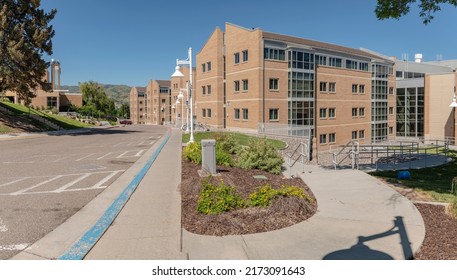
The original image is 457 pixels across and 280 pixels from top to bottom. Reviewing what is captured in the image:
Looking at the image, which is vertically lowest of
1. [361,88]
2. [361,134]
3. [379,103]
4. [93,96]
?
[361,134]

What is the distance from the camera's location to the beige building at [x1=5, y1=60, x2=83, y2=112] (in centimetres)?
7381

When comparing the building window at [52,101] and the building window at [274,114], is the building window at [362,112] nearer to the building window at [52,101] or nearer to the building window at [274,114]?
the building window at [274,114]

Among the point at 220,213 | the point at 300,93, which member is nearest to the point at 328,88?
the point at 300,93

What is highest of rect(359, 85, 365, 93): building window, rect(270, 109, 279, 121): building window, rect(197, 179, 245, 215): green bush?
rect(359, 85, 365, 93): building window

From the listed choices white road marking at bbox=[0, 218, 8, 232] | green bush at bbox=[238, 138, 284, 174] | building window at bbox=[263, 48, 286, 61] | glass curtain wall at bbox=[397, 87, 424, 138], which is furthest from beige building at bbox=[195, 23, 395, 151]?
white road marking at bbox=[0, 218, 8, 232]

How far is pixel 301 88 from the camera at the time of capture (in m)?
40.4

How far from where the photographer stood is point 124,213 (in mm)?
7285

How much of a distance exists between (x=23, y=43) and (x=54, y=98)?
48682 millimetres

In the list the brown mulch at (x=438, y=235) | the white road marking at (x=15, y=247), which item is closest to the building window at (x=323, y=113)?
the brown mulch at (x=438, y=235)

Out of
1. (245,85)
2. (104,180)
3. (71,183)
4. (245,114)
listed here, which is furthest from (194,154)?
(245,85)

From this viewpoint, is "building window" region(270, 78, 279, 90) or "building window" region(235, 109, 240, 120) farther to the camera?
"building window" region(235, 109, 240, 120)

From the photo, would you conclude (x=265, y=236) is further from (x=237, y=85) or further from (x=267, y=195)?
(x=237, y=85)

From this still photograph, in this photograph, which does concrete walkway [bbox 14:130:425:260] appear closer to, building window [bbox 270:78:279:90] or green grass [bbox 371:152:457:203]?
green grass [bbox 371:152:457:203]
